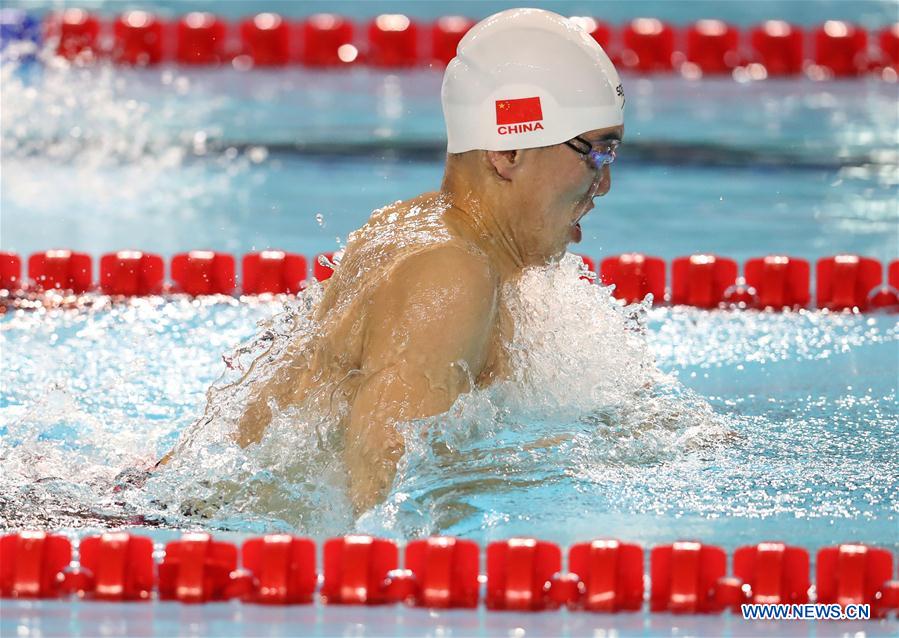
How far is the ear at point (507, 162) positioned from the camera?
8.45 ft

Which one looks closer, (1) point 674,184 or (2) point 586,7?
(1) point 674,184

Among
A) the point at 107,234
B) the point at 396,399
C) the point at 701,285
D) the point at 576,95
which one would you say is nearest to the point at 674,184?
the point at 701,285

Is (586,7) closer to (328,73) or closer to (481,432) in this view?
(328,73)

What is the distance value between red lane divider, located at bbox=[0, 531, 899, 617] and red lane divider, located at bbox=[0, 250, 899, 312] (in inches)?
82.0

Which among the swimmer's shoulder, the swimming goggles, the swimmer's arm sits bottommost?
the swimmer's arm

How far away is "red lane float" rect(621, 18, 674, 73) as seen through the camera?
7.63 m

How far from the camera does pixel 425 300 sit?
231cm

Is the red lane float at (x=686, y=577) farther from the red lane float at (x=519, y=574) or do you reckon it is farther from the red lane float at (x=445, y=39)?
the red lane float at (x=445, y=39)

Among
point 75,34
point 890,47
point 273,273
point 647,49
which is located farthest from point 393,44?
point 273,273

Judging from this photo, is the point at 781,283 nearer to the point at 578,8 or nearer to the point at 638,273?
the point at 638,273

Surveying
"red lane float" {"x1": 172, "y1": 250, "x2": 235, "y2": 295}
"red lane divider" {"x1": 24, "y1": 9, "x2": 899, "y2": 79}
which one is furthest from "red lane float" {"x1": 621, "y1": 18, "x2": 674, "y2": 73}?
"red lane float" {"x1": 172, "y1": 250, "x2": 235, "y2": 295}

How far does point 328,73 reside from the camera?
754cm

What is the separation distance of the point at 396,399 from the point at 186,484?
569mm

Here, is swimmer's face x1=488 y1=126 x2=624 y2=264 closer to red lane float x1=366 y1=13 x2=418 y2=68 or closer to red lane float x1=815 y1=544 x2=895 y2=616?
red lane float x1=815 y1=544 x2=895 y2=616
